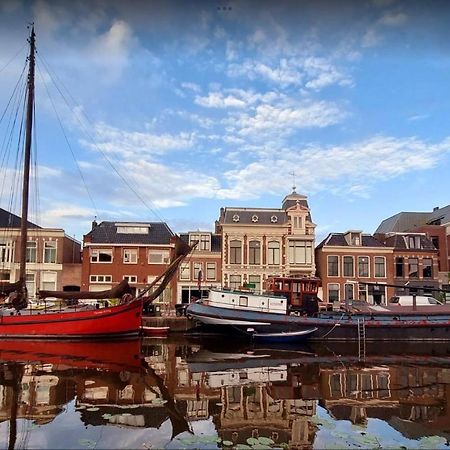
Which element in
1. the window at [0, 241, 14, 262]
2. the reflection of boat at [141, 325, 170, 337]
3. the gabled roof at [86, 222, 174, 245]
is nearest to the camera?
the reflection of boat at [141, 325, 170, 337]

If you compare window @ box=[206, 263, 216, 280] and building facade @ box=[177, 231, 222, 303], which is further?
window @ box=[206, 263, 216, 280]

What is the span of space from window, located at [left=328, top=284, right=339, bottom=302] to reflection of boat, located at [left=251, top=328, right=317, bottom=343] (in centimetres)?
1662

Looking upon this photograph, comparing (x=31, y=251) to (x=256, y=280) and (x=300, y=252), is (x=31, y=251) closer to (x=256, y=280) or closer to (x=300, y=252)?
(x=256, y=280)

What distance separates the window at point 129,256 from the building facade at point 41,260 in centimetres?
460

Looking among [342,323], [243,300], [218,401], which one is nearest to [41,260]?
[243,300]

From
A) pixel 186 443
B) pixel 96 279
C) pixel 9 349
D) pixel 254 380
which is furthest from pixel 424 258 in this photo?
pixel 186 443

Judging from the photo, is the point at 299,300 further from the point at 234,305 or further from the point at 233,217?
the point at 233,217

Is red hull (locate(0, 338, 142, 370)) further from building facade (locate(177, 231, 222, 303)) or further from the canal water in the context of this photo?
building facade (locate(177, 231, 222, 303))

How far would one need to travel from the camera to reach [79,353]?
2248 centimetres

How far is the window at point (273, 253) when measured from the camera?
45.4m

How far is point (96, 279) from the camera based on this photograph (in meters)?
43.8

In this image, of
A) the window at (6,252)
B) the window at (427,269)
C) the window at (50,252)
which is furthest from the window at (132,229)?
the window at (427,269)

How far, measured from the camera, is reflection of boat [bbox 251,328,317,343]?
96.9 ft

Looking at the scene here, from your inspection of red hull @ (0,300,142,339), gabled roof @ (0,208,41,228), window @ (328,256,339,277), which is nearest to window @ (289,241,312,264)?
window @ (328,256,339,277)
